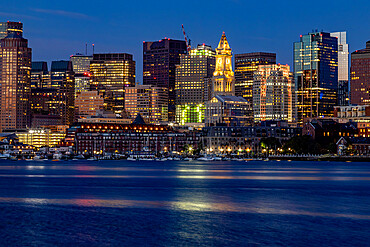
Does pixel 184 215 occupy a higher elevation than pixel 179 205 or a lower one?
lower

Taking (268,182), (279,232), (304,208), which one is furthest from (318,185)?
(279,232)

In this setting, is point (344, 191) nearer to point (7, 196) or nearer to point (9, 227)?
point (7, 196)

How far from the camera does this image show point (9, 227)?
6425cm

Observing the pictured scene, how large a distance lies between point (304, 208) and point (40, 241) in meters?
33.0

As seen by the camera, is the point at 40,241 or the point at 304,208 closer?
the point at 40,241

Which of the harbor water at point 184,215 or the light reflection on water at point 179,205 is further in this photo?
the light reflection on water at point 179,205

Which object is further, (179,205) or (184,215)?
(179,205)

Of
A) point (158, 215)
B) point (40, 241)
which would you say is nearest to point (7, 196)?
point (158, 215)

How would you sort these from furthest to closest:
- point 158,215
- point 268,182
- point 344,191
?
1. point 268,182
2. point 344,191
3. point 158,215

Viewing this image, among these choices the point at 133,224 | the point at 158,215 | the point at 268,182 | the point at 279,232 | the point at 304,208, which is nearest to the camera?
the point at 279,232

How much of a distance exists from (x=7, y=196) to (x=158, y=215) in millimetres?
29081

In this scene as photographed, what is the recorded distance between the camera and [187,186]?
11244 cm

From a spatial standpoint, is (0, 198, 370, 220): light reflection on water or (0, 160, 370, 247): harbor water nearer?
(0, 160, 370, 247): harbor water

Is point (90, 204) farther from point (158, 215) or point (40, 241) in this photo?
point (40, 241)
